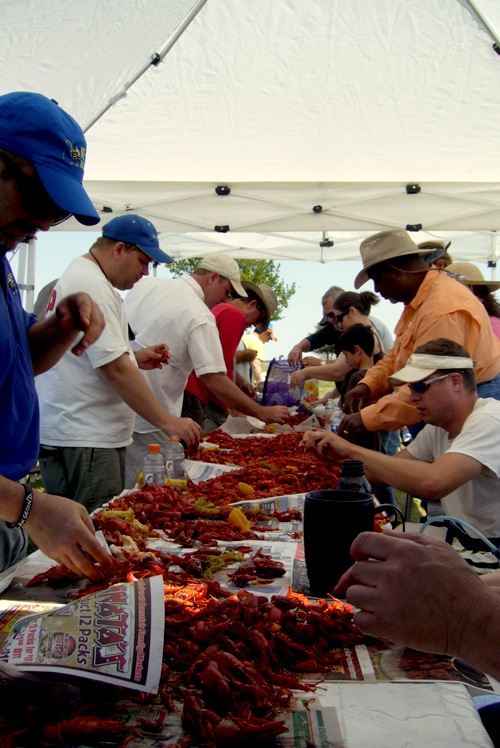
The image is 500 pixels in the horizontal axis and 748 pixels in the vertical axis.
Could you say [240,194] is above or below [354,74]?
below

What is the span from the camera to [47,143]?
2.07 m

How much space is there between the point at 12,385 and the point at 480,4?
4916mm

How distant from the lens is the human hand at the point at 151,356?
445cm

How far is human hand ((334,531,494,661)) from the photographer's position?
1191 millimetres

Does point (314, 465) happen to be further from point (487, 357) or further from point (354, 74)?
point (354, 74)

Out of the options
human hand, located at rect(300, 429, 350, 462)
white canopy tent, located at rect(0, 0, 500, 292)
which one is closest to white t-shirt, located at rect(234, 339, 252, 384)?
white canopy tent, located at rect(0, 0, 500, 292)

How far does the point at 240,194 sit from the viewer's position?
8188mm

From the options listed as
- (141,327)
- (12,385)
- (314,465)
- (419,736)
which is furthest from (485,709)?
(141,327)

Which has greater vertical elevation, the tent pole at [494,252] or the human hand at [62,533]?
the tent pole at [494,252]

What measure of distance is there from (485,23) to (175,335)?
3723 millimetres

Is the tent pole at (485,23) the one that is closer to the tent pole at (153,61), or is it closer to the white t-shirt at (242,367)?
the tent pole at (153,61)

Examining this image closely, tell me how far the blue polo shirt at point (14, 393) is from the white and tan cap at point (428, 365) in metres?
2.04

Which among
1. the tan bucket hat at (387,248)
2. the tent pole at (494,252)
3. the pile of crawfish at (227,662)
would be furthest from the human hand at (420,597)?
the tent pole at (494,252)

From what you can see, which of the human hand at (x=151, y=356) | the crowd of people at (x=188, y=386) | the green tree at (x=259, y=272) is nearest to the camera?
the crowd of people at (x=188, y=386)
